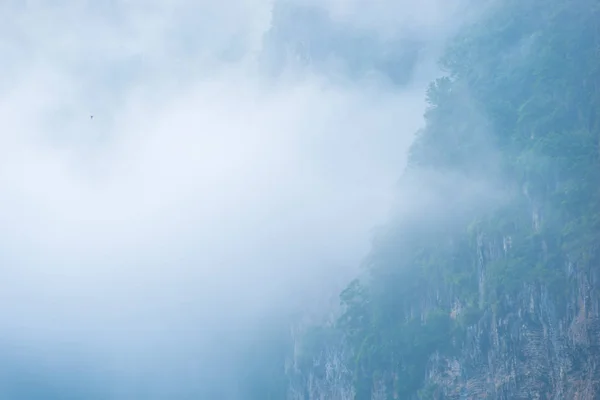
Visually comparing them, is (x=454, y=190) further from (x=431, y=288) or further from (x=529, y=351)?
(x=529, y=351)

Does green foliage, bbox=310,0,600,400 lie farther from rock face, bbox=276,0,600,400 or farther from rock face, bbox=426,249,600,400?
rock face, bbox=426,249,600,400

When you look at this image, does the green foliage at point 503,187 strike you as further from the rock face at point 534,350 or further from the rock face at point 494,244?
the rock face at point 534,350

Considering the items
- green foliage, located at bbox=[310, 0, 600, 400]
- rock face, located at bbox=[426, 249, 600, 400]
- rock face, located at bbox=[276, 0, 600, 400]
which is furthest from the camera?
green foliage, located at bbox=[310, 0, 600, 400]

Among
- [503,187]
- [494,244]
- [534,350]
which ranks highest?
[503,187]

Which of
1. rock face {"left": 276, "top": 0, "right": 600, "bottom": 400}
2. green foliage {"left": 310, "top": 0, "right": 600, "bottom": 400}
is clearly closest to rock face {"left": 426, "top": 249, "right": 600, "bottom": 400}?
rock face {"left": 276, "top": 0, "right": 600, "bottom": 400}

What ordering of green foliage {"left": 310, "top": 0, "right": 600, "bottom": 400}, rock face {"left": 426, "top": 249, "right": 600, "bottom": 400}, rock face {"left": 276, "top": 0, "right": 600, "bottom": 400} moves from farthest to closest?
1. green foliage {"left": 310, "top": 0, "right": 600, "bottom": 400}
2. rock face {"left": 276, "top": 0, "right": 600, "bottom": 400}
3. rock face {"left": 426, "top": 249, "right": 600, "bottom": 400}

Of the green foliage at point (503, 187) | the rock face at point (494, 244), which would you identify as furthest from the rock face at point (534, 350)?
the green foliage at point (503, 187)

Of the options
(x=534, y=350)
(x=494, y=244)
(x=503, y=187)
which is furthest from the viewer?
(x=503, y=187)

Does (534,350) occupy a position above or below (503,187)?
below

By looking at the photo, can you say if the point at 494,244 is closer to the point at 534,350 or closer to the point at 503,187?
the point at 503,187

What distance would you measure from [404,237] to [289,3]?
32.5m

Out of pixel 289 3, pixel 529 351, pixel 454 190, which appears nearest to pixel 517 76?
pixel 454 190

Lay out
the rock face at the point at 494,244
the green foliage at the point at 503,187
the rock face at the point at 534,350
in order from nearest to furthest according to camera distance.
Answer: the rock face at the point at 534,350
the rock face at the point at 494,244
the green foliage at the point at 503,187

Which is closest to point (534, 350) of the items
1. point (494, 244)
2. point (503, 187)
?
point (494, 244)
